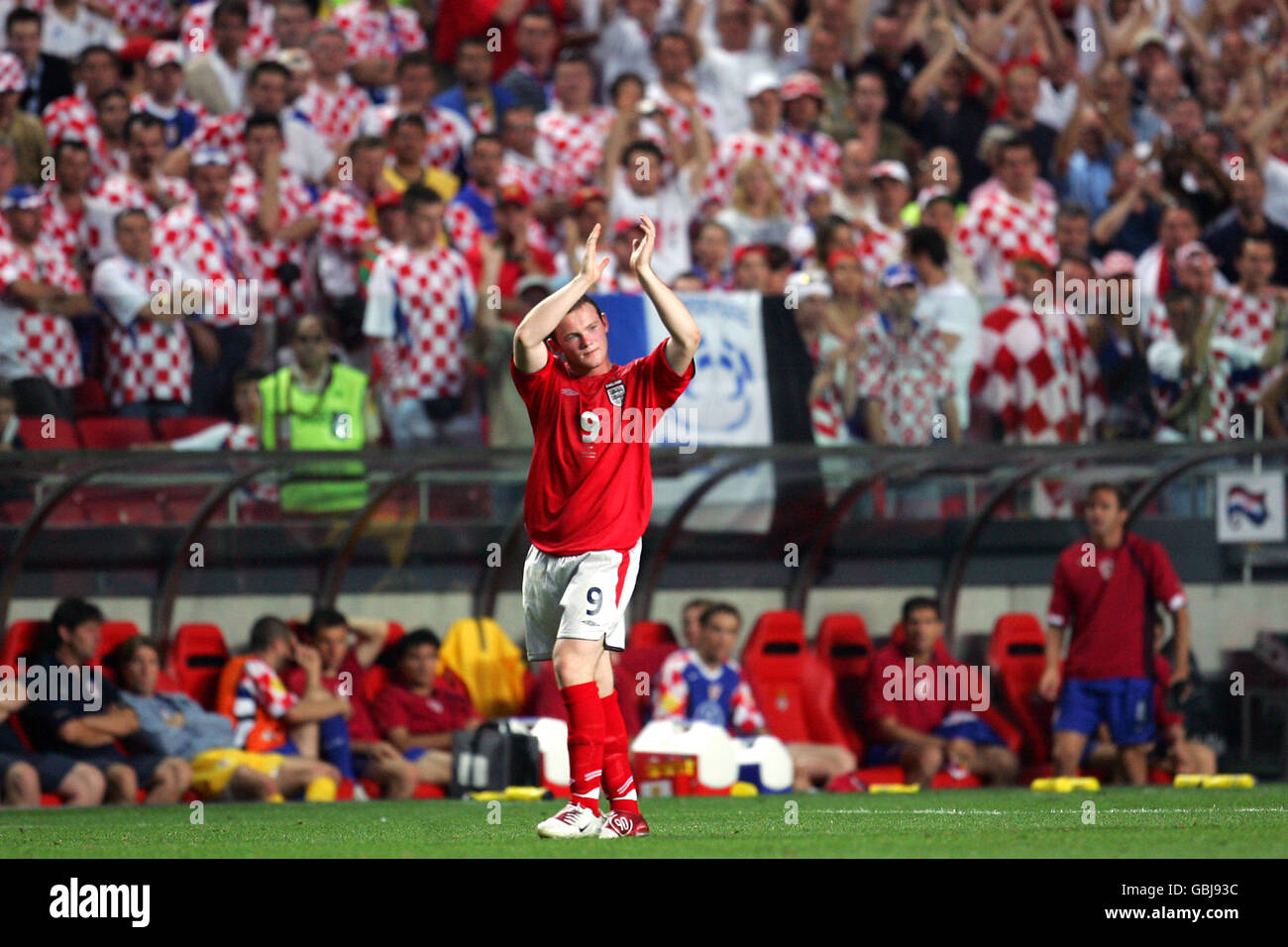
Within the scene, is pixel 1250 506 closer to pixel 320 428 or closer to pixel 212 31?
pixel 320 428

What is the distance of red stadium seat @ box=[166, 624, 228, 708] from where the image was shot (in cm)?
1278

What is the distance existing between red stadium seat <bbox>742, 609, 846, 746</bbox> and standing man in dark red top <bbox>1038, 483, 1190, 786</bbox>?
1357mm

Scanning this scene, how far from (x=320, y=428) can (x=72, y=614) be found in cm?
187

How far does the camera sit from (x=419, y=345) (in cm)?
1323

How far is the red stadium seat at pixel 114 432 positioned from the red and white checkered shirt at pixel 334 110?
3085 millimetres

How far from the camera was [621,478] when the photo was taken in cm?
802

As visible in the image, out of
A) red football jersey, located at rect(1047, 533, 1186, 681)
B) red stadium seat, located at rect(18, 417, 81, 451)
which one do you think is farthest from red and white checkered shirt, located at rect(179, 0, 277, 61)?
red football jersey, located at rect(1047, 533, 1186, 681)

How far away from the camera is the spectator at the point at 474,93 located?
15.9m

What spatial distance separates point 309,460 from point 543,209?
3003mm

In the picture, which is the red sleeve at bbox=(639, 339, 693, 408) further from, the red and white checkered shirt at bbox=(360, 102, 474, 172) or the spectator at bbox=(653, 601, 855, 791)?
the red and white checkered shirt at bbox=(360, 102, 474, 172)

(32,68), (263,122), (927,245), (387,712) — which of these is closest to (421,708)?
(387,712)
